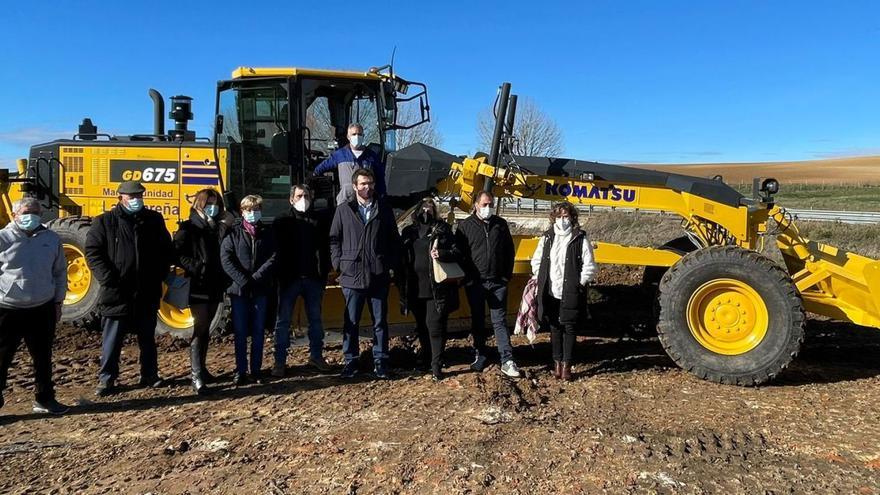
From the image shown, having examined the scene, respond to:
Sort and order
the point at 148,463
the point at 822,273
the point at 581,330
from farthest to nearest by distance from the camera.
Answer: the point at 581,330 < the point at 822,273 < the point at 148,463

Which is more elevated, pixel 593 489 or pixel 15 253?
pixel 15 253

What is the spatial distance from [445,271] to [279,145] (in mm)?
2106

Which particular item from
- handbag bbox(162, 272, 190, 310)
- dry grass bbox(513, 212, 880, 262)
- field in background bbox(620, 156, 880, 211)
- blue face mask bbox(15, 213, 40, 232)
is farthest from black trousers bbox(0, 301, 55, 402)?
field in background bbox(620, 156, 880, 211)

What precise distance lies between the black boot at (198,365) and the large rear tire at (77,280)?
8.36 feet

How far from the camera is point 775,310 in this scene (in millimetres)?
5680

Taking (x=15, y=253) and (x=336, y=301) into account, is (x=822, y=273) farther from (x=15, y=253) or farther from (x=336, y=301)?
(x=15, y=253)

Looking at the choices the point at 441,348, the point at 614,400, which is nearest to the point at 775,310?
the point at 614,400

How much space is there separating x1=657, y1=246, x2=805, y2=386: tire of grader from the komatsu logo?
102cm

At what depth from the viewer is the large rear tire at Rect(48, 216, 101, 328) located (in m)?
7.45

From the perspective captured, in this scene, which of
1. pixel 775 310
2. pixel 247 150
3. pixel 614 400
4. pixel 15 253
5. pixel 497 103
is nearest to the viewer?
pixel 15 253

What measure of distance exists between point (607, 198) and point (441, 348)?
8.06 ft

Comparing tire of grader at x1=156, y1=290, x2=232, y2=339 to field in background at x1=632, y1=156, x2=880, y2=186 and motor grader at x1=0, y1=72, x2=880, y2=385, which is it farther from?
field in background at x1=632, y1=156, x2=880, y2=186

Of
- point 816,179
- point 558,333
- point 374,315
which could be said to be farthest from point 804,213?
point 816,179

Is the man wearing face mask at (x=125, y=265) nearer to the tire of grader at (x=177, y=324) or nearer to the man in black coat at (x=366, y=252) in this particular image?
the man in black coat at (x=366, y=252)
